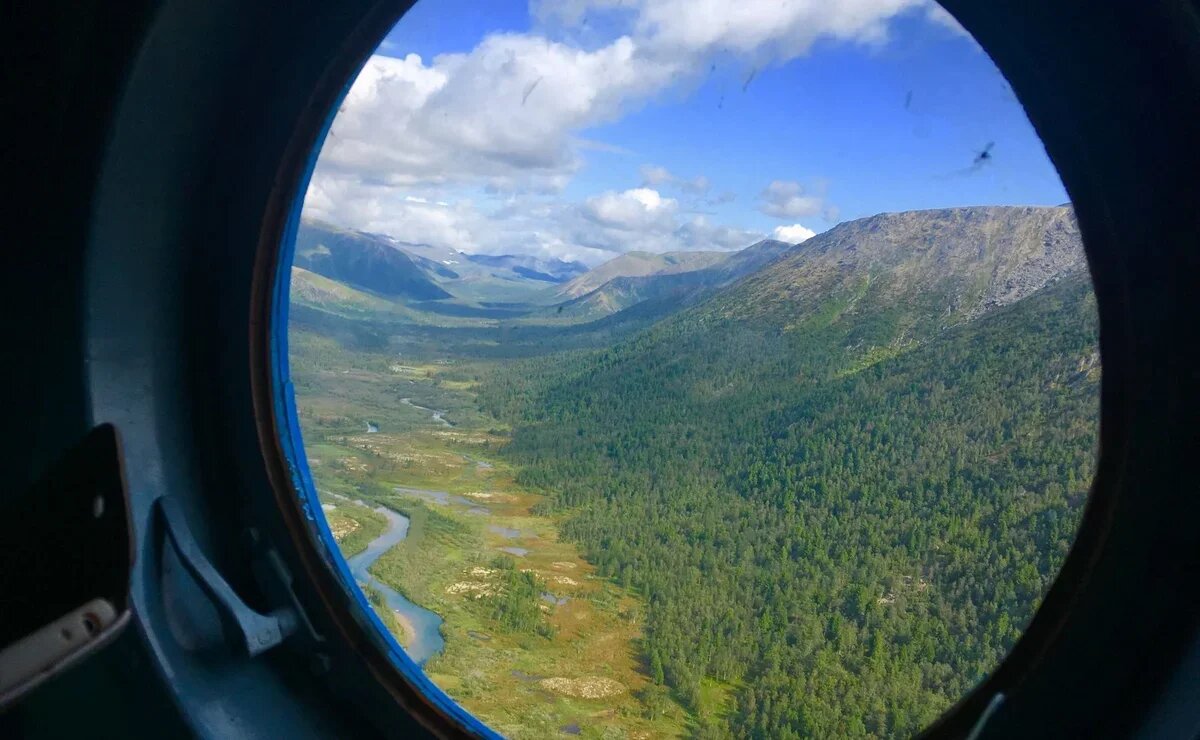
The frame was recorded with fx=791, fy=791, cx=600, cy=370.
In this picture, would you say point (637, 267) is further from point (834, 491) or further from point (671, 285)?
point (834, 491)

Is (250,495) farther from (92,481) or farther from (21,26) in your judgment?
(21,26)

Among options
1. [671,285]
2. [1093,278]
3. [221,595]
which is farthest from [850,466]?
[221,595]

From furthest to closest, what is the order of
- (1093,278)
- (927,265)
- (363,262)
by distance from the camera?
(363,262)
(927,265)
(1093,278)

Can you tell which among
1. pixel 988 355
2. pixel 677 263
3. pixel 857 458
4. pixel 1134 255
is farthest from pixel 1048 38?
pixel 677 263

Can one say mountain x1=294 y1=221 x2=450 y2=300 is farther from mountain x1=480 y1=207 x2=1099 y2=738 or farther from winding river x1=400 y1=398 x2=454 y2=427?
mountain x1=480 y1=207 x2=1099 y2=738

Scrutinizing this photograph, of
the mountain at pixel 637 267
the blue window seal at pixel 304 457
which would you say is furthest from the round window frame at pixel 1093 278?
the blue window seal at pixel 304 457

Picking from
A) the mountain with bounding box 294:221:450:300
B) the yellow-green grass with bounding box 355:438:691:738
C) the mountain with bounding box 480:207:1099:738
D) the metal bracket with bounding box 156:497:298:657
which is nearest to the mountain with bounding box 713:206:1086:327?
the mountain with bounding box 480:207:1099:738
